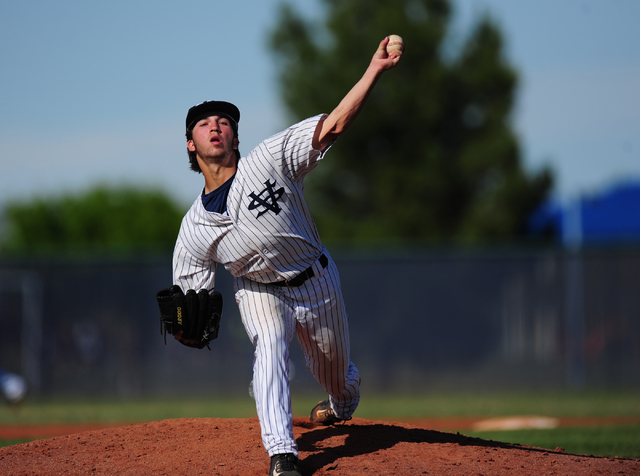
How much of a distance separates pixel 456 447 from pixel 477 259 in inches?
357

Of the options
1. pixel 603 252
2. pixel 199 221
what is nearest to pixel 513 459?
pixel 199 221

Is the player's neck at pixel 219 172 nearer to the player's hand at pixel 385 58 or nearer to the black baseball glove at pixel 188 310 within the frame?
the black baseball glove at pixel 188 310

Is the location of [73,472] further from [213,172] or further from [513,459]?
[513,459]

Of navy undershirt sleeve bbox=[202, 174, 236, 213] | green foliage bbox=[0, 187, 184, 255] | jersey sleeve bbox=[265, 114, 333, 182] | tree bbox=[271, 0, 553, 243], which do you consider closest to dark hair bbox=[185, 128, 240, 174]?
navy undershirt sleeve bbox=[202, 174, 236, 213]

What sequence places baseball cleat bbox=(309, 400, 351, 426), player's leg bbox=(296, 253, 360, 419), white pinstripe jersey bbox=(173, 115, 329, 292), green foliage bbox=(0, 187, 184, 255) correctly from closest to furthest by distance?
white pinstripe jersey bbox=(173, 115, 329, 292), player's leg bbox=(296, 253, 360, 419), baseball cleat bbox=(309, 400, 351, 426), green foliage bbox=(0, 187, 184, 255)

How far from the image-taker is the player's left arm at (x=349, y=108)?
3205 millimetres

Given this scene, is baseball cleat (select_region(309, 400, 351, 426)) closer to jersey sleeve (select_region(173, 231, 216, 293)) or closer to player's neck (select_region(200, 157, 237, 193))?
jersey sleeve (select_region(173, 231, 216, 293))

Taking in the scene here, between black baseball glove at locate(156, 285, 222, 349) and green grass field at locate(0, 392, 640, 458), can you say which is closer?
black baseball glove at locate(156, 285, 222, 349)

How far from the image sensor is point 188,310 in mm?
3518

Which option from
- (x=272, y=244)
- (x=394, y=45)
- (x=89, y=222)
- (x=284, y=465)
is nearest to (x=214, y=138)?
(x=272, y=244)

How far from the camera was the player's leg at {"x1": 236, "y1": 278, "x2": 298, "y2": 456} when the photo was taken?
324 centimetres

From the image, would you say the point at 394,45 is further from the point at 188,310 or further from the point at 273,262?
the point at 188,310

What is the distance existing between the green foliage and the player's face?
28.4m

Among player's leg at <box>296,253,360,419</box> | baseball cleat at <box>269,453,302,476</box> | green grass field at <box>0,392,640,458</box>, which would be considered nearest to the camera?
baseball cleat at <box>269,453,302,476</box>
